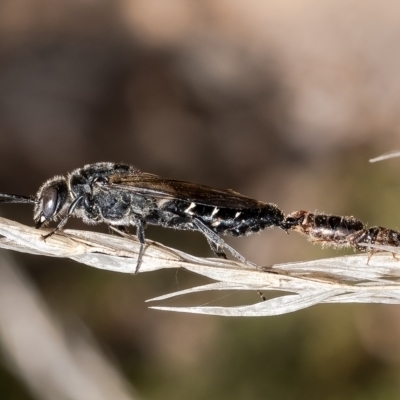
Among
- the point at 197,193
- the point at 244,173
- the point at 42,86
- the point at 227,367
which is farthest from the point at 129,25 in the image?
the point at 197,193

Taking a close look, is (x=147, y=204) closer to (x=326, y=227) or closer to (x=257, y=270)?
(x=326, y=227)

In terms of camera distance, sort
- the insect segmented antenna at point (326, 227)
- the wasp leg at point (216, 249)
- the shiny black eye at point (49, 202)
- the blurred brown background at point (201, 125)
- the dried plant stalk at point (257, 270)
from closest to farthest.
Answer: the dried plant stalk at point (257, 270) < the insect segmented antenna at point (326, 227) < the shiny black eye at point (49, 202) < the wasp leg at point (216, 249) < the blurred brown background at point (201, 125)

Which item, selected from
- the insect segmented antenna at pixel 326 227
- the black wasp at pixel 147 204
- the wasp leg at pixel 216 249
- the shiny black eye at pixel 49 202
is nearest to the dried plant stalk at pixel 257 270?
the insect segmented antenna at pixel 326 227

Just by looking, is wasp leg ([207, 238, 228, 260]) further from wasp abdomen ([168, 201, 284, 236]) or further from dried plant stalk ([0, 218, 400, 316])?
Answer: dried plant stalk ([0, 218, 400, 316])

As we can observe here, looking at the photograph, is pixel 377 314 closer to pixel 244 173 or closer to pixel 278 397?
pixel 278 397

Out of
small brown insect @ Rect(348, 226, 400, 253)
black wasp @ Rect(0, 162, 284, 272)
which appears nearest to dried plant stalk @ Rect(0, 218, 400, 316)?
small brown insect @ Rect(348, 226, 400, 253)

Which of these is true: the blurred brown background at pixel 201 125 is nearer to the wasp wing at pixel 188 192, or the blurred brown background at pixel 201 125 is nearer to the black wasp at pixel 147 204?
the black wasp at pixel 147 204
